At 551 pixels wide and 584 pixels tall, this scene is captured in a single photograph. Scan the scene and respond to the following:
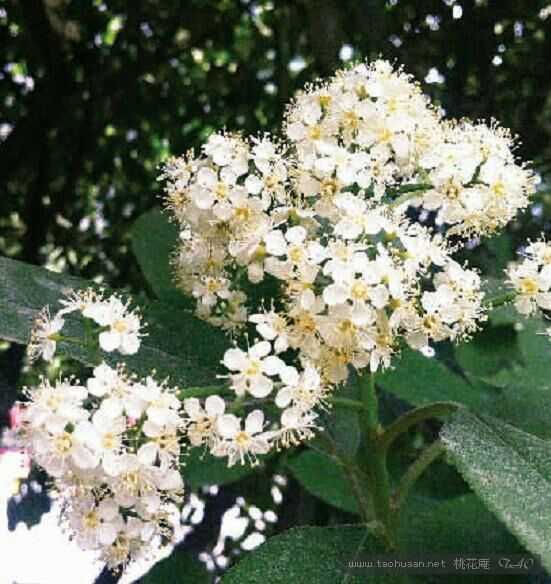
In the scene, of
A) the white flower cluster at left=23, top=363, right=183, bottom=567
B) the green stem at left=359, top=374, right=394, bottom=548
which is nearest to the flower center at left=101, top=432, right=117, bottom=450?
the white flower cluster at left=23, top=363, right=183, bottom=567

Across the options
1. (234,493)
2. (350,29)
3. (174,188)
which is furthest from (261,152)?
(234,493)

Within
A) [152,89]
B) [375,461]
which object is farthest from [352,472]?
[152,89]

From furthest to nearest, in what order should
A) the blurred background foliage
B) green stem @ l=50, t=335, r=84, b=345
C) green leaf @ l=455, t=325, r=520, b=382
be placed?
1. the blurred background foliage
2. green leaf @ l=455, t=325, r=520, b=382
3. green stem @ l=50, t=335, r=84, b=345

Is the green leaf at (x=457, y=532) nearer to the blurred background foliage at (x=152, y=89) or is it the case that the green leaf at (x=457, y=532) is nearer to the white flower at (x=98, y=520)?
the white flower at (x=98, y=520)

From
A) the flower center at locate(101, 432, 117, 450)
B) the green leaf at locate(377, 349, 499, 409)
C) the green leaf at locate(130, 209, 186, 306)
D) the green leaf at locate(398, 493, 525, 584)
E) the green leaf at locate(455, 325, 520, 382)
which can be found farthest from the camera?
the green leaf at locate(455, 325, 520, 382)

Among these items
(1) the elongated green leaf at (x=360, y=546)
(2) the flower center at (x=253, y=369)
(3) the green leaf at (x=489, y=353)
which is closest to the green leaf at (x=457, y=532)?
(1) the elongated green leaf at (x=360, y=546)

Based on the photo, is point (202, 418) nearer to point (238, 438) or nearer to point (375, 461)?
point (238, 438)

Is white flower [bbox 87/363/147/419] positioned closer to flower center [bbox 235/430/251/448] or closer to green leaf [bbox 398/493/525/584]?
flower center [bbox 235/430/251/448]

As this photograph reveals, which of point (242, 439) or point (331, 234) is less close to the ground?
point (331, 234)
